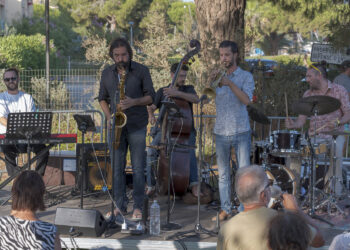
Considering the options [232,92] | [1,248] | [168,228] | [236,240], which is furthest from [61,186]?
[236,240]

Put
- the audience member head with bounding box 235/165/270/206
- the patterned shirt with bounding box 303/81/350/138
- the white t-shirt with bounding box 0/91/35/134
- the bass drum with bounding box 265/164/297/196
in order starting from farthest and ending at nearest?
the white t-shirt with bounding box 0/91/35/134 → the patterned shirt with bounding box 303/81/350/138 → the bass drum with bounding box 265/164/297/196 → the audience member head with bounding box 235/165/270/206

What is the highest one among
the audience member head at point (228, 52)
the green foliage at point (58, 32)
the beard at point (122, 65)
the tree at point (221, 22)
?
the green foliage at point (58, 32)

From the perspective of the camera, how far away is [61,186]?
808 centimetres

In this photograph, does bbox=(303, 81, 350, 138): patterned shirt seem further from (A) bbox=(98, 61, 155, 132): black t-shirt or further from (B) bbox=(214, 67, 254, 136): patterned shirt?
(A) bbox=(98, 61, 155, 132): black t-shirt

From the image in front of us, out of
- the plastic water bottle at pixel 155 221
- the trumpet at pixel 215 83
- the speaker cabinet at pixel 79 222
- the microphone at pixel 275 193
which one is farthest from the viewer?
the plastic water bottle at pixel 155 221

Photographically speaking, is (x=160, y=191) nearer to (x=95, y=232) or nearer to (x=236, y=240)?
(x=95, y=232)

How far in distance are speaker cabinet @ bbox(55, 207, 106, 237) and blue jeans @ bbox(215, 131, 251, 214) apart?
1.41m

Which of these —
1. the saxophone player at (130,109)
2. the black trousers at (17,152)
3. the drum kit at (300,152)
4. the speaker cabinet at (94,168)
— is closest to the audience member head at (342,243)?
the drum kit at (300,152)

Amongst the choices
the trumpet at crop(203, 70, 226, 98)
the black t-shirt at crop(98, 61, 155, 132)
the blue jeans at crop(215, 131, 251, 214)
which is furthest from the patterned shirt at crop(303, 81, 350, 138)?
the black t-shirt at crop(98, 61, 155, 132)

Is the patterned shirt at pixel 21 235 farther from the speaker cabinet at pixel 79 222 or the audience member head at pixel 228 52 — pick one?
the audience member head at pixel 228 52

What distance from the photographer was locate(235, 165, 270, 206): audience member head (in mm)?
3283

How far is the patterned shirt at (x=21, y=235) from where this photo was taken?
10.9 ft

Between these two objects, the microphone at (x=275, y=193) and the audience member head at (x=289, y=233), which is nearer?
the audience member head at (x=289, y=233)

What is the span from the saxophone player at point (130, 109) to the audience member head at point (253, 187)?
2.58m
